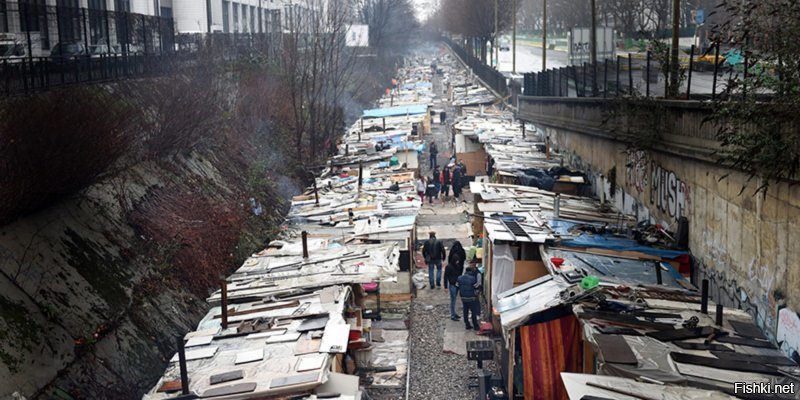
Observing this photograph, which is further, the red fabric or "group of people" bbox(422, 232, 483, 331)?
"group of people" bbox(422, 232, 483, 331)

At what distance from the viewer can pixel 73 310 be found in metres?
13.0

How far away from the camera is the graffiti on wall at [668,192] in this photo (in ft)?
46.9

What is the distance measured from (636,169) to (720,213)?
542 cm

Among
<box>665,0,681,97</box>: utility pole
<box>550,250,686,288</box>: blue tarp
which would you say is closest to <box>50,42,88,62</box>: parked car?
A: <box>550,250,686,288</box>: blue tarp

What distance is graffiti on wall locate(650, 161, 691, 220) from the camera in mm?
14289

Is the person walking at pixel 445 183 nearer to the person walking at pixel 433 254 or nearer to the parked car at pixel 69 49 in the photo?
the person walking at pixel 433 254

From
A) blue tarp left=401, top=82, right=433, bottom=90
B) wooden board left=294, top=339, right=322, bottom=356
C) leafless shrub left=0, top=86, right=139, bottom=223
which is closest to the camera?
wooden board left=294, top=339, right=322, bottom=356

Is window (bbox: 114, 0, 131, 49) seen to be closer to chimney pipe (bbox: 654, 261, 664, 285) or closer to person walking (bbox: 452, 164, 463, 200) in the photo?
person walking (bbox: 452, 164, 463, 200)

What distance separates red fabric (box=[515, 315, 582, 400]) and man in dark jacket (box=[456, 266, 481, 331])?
4.50 meters

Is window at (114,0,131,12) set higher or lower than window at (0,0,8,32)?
higher

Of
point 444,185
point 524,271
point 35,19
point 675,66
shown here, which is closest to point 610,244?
point 524,271

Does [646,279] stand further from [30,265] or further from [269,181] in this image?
[269,181]

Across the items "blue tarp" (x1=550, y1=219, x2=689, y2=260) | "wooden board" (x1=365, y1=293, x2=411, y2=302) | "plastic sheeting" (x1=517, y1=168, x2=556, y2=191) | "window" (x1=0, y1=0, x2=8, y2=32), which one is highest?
"window" (x1=0, y1=0, x2=8, y2=32)

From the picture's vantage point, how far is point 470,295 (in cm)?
1650
